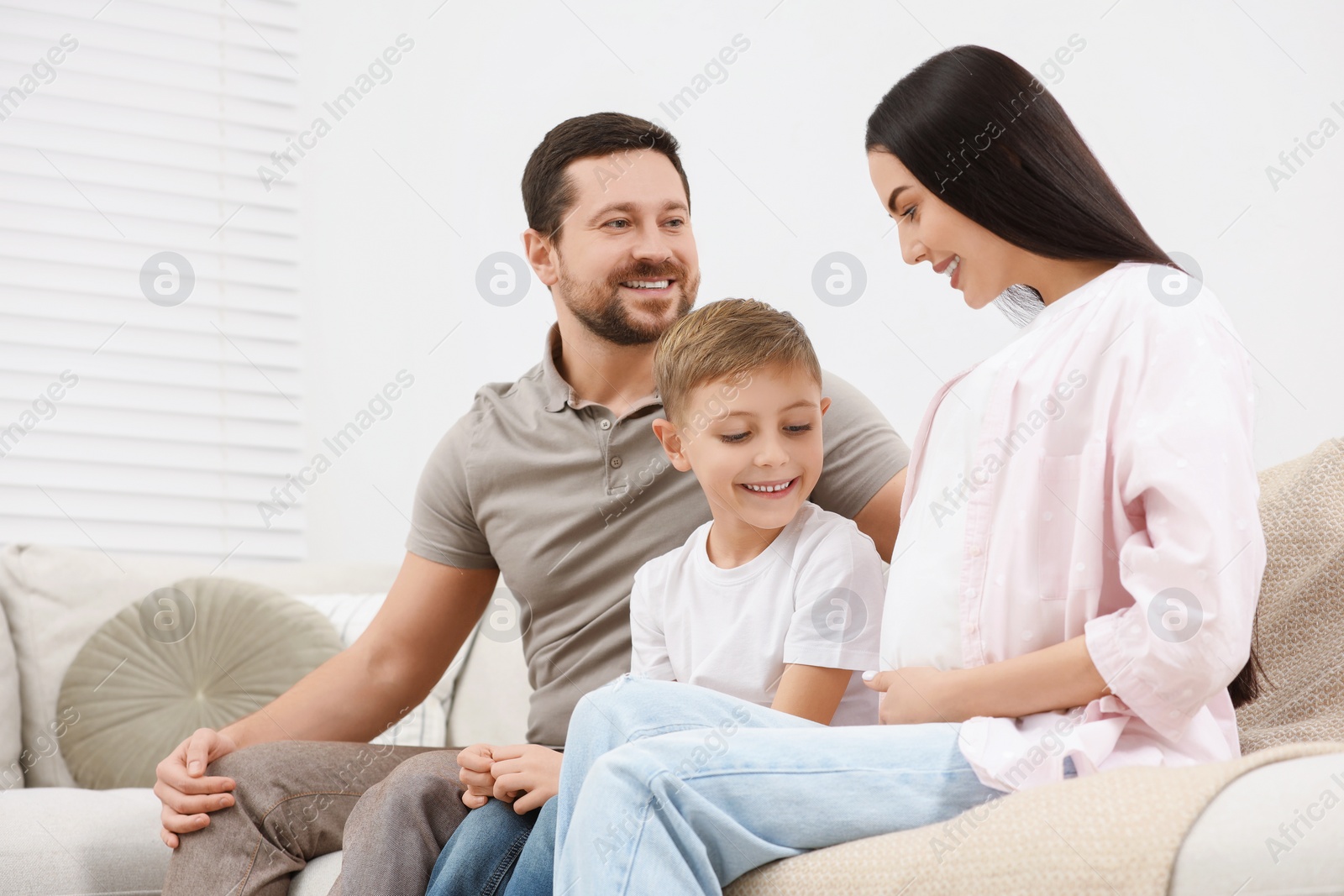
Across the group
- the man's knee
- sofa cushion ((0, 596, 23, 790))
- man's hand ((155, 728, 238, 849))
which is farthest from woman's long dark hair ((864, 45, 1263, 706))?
sofa cushion ((0, 596, 23, 790))

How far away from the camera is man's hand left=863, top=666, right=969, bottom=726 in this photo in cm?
97

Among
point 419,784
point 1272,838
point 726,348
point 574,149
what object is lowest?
point 1272,838

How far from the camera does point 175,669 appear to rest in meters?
2.07

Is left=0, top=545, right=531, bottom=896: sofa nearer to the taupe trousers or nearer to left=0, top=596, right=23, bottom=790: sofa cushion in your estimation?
left=0, top=596, right=23, bottom=790: sofa cushion

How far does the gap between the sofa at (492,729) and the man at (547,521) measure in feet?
0.40

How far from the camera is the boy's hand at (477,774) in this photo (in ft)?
3.90

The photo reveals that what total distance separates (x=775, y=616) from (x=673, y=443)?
258 millimetres

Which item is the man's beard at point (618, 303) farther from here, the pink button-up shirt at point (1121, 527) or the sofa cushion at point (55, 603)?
the sofa cushion at point (55, 603)

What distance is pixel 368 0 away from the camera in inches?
108

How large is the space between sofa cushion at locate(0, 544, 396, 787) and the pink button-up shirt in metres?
1.61

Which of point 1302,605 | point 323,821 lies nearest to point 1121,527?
point 1302,605

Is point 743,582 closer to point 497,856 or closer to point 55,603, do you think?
point 497,856

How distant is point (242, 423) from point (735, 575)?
6.03 ft

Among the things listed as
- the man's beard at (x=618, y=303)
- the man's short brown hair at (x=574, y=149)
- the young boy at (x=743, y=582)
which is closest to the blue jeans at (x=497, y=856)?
the young boy at (x=743, y=582)
